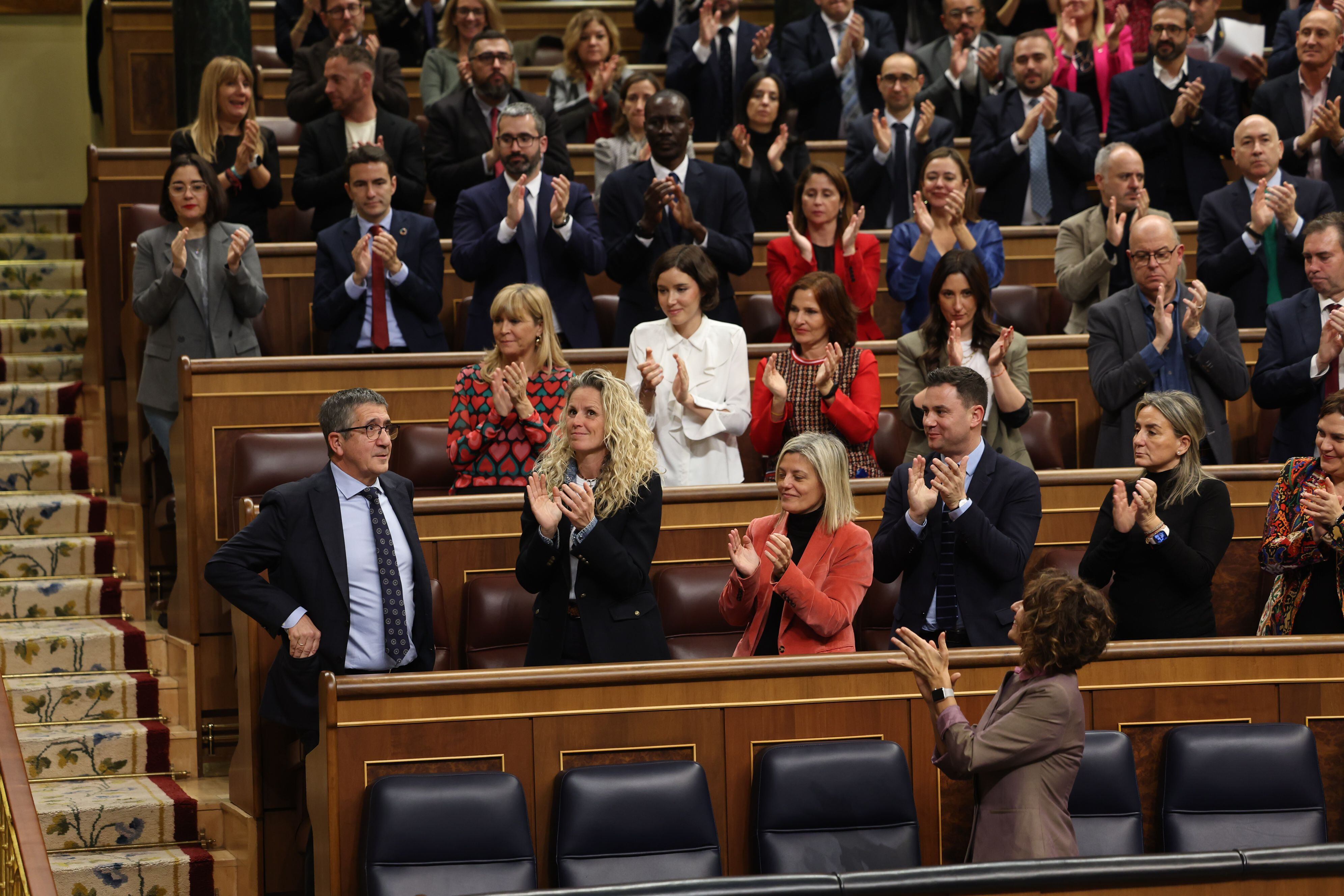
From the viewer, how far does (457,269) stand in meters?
4.41

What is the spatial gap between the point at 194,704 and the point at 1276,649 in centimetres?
238

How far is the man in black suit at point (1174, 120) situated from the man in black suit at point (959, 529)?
2468mm

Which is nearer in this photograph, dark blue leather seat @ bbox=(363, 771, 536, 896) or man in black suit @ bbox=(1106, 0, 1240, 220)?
dark blue leather seat @ bbox=(363, 771, 536, 896)

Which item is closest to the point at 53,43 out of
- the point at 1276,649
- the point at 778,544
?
the point at 778,544

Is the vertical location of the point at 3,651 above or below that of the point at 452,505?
below

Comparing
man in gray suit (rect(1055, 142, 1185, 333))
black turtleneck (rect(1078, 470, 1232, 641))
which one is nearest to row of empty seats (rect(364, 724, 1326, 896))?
black turtleneck (rect(1078, 470, 1232, 641))

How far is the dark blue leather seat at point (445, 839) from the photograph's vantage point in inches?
101

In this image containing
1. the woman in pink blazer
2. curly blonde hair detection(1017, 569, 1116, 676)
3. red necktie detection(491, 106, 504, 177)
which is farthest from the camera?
the woman in pink blazer

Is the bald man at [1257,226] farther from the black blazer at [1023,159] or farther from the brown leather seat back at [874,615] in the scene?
the brown leather seat back at [874,615]

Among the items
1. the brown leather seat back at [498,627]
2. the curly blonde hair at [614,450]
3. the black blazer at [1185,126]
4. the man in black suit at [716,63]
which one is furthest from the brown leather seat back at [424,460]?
Answer: the black blazer at [1185,126]

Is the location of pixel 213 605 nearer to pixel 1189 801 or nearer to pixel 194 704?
pixel 194 704

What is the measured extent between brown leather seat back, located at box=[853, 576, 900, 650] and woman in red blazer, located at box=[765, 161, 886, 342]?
1.11 meters

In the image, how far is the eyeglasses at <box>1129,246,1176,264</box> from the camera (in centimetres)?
397

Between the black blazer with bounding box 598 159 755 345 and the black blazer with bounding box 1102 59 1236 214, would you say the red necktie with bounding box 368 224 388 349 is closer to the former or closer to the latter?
the black blazer with bounding box 598 159 755 345
